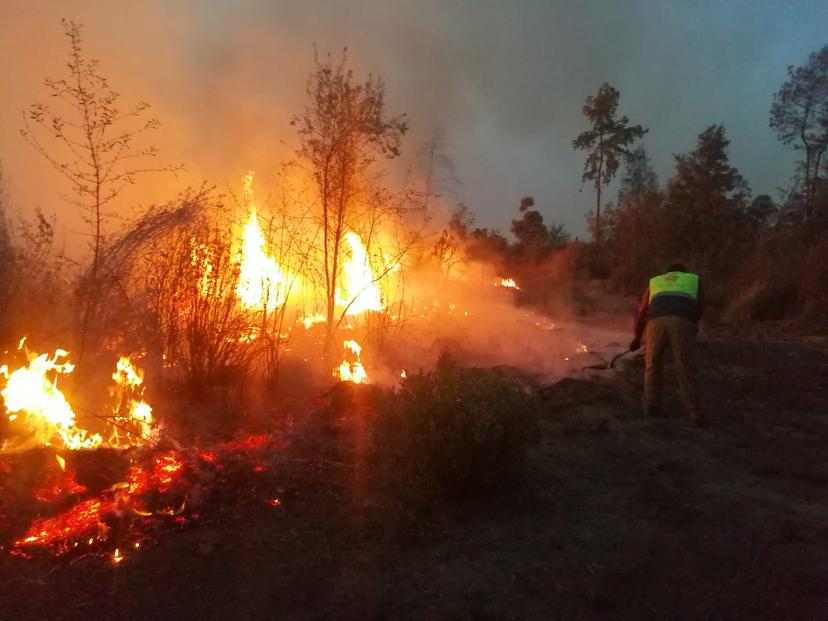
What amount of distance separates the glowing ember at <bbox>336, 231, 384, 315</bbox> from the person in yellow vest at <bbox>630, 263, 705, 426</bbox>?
178 inches

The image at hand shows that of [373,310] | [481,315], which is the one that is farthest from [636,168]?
[373,310]

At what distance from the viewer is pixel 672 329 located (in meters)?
7.59

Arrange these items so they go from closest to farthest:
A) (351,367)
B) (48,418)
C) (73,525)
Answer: (73,525)
(48,418)
(351,367)

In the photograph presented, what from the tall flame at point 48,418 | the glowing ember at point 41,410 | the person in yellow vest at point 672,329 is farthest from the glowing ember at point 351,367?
the person in yellow vest at point 672,329

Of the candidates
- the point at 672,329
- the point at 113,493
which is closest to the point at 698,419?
the point at 672,329

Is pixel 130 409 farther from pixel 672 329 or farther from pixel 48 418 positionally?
pixel 672 329

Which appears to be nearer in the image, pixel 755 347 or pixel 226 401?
pixel 226 401

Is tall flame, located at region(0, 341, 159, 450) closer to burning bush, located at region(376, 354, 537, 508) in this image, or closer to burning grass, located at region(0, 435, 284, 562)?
burning grass, located at region(0, 435, 284, 562)

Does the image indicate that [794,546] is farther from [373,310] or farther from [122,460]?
[373,310]

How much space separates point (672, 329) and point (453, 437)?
388cm

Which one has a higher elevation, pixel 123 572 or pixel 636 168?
pixel 636 168

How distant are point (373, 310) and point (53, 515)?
21.7 ft

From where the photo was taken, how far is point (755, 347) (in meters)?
12.7

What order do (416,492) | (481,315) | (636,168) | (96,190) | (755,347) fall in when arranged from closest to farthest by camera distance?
(416,492) → (96,190) → (755,347) → (481,315) → (636,168)
